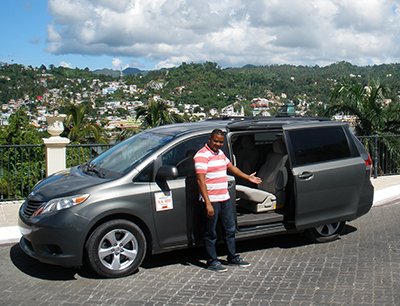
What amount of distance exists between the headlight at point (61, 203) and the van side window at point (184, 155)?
1.09 m

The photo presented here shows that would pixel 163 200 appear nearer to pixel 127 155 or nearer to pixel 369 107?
pixel 127 155

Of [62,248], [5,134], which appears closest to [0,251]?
[62,248]

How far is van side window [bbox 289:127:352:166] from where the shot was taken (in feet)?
22.8

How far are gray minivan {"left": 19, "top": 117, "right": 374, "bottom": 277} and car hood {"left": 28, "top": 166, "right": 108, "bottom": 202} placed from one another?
0.02 metres

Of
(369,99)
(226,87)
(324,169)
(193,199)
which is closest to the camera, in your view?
(193,199)

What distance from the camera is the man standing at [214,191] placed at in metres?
5.76

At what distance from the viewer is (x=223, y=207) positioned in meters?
5.94

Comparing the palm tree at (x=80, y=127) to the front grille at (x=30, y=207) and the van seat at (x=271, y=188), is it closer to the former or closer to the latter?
the van seat at (x=271, y=188)

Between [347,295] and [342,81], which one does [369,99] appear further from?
[347,295]

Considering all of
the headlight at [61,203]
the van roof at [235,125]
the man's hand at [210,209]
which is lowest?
the man's hand at [210,209]

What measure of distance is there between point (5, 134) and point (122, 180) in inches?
1002

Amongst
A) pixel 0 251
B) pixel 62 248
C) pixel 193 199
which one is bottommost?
pixel 0 251

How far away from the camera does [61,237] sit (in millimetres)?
5414

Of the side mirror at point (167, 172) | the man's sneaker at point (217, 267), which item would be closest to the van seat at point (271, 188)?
the man's sneaker at point (217, 267)
